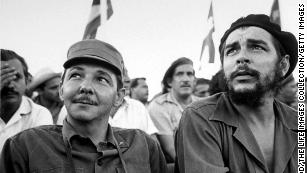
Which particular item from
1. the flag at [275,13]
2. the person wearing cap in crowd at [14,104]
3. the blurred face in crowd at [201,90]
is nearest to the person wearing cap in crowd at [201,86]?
the blurred face in crowd at [201,90]

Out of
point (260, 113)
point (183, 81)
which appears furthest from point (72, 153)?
point (183, 81)

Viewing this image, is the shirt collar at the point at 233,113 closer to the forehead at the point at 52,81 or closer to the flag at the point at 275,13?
the flag at the point at 275,13

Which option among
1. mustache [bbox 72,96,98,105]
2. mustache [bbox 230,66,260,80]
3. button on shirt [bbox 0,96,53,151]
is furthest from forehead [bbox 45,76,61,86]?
mustache [bbox 230,66,260,80]

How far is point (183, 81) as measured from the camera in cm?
554

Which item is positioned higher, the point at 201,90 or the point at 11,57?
the point at 11,57

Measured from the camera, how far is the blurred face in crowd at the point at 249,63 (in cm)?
232

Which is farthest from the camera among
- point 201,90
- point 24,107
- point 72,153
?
point 201,90

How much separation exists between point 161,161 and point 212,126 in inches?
19.0

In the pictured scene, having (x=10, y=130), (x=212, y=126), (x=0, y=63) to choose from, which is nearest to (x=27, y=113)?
(x=10, y=130)

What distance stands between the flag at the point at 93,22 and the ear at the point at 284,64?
10.3ft

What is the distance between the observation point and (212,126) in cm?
225

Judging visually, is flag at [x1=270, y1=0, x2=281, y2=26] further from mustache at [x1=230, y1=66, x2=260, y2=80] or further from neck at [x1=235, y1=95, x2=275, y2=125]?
mustache at [x1=230, y1=66, x2=260, y2=80]

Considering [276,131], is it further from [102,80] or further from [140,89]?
[140,89]

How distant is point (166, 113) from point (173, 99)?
437mm
